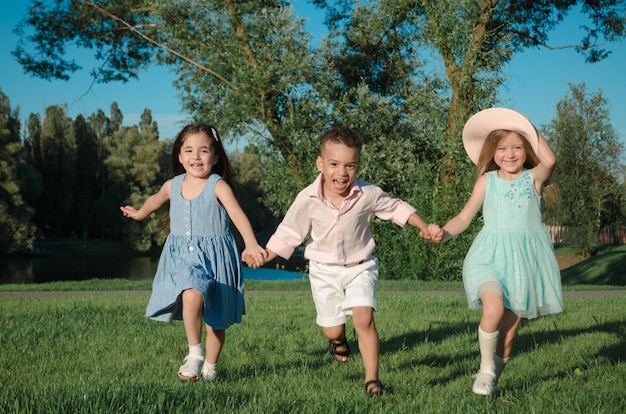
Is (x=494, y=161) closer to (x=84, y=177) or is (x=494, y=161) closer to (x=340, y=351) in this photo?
(x=340, y=351)

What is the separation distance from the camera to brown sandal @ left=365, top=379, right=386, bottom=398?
172 inches

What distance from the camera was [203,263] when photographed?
496cm

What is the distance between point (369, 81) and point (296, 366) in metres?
16.2

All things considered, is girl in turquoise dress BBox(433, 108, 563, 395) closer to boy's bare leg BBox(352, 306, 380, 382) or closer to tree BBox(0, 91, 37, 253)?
boy's bare leg BBox(352, 306, 380, 382)

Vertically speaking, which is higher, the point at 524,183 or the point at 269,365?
the point at 524,183

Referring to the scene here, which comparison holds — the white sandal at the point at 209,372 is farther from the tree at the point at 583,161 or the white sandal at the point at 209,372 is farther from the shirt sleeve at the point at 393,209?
the tree at the point at 583,161

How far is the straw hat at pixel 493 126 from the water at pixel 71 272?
23.3 meters

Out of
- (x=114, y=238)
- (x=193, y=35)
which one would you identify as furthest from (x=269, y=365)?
(x=114, y=238)

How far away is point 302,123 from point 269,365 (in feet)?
43.6

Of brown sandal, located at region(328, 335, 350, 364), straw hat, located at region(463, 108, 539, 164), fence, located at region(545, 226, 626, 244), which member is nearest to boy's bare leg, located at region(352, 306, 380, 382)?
brown sandal, located at region(328, 335, 350, 364)

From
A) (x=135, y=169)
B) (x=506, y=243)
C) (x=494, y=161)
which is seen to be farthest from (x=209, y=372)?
(x=135, y=169)

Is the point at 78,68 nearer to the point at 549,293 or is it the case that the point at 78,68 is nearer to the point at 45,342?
the point at 45,342

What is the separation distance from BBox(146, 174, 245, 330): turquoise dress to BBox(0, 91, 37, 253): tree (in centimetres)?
4151

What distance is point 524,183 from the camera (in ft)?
15.9
